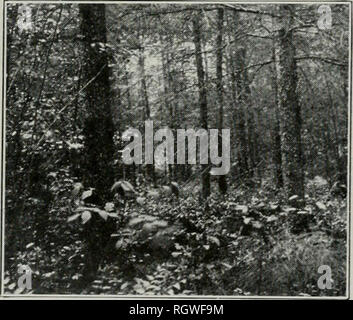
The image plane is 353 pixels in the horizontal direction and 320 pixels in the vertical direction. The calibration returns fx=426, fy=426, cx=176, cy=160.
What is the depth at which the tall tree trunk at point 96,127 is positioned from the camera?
6.63 m

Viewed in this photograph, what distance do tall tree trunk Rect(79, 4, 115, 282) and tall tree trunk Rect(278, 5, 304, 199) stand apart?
108 inches

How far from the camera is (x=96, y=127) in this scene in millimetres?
6773

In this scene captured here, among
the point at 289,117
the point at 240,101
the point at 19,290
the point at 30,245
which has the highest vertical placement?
the point at 240,101

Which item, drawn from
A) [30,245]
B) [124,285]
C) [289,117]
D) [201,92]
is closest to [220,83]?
[201,92]

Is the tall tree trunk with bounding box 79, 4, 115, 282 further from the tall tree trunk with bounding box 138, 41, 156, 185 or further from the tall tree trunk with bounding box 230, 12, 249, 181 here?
the tall tree trunk with bounding box 230, 12, 249, 181

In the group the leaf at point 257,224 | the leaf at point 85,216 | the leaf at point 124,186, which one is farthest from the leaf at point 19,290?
the leaf at point 257,224

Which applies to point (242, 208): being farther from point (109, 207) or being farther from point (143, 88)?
point (143, 88)

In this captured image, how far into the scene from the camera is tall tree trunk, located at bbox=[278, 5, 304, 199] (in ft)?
22.2

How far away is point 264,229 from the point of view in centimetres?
669

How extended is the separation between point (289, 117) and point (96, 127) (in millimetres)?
3073

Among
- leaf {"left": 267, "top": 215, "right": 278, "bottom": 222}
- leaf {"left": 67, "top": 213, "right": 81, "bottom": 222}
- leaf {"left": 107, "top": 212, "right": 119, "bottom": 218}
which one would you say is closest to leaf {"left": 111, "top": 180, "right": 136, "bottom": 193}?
leaf {"left": 107, "top": 212, "right": 119, "bottom": 218}

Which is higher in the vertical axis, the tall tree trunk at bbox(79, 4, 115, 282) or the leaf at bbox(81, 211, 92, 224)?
the tall tree trunk at bbox(79, 4, 115, 282)

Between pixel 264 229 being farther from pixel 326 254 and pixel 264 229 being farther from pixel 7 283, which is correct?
pixel 7 283

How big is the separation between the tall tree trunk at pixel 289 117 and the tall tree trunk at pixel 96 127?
2750 mm
